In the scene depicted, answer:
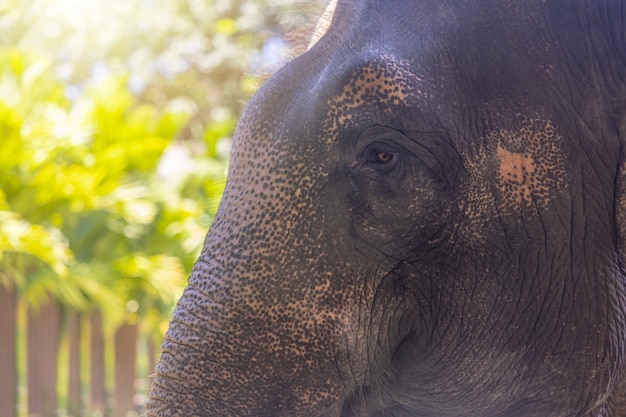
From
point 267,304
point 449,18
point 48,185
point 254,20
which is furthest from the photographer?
point 254,20

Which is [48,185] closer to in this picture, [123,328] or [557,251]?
[123,328]

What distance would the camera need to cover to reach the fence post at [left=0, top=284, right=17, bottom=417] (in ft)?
29.8

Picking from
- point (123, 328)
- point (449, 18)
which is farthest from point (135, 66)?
point (449, 18)

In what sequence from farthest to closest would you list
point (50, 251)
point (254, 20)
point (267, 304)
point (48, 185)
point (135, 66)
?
1. point (135, 66)
2. point (254, 20)
3. point (48, 185)
4. point (50, 251)
5. point (267, 304)

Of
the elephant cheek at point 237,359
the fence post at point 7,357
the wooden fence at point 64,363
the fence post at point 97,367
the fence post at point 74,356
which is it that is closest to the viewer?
the elephant cheek at point 237,359

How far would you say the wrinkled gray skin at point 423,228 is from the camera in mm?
1557

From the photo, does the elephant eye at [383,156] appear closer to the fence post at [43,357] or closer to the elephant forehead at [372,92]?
the elephant forehead at [372,92]

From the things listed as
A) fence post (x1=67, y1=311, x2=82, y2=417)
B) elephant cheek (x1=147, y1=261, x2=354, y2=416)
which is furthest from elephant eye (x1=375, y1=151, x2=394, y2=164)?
fence post (x1=67, y1=311, x2=82, y2=417)

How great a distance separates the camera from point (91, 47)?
64.1ft

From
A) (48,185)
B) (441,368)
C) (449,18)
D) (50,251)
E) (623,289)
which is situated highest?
(48,185)

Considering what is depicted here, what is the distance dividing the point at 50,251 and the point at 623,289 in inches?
272

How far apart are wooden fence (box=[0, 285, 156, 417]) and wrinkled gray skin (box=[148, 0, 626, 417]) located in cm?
818

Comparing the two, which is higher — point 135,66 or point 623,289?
point 135,66

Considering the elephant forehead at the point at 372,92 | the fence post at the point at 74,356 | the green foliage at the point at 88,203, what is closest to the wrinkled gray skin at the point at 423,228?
the elephant forehead at the point at 372,92
